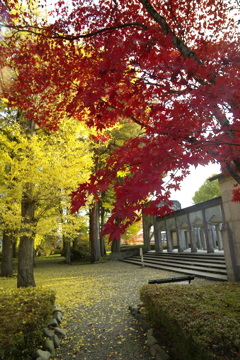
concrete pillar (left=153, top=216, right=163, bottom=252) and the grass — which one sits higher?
concrete pillar (left=153, top=216, right=163, bottom=252)

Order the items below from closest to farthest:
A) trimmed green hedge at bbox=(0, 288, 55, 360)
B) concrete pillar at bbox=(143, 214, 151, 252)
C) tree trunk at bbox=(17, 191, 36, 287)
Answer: trimmed green hedge at bbox=(0, 288, 55, 360)
tree trunk at bbox=(17, 191, 36, 287)
concrete pillar at bbox=(143, 214, 151, 252)

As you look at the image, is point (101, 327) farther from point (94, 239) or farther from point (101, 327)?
point (94, 239)

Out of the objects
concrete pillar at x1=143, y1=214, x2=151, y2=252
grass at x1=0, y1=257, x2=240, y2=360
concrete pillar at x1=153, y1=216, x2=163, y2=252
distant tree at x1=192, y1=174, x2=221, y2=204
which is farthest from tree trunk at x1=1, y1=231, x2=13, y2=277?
distant tree at x1=192, y1=174, x2=221, y2=204

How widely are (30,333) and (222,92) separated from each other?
445 centimetres

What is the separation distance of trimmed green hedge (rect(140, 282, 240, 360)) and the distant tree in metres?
33.3

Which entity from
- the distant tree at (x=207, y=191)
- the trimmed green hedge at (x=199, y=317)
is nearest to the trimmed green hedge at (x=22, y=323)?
the trimmed green hedge at (x=199, y=317)

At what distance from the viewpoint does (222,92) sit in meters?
3.13

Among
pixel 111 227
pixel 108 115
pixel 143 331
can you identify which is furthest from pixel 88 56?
pixel 143 331

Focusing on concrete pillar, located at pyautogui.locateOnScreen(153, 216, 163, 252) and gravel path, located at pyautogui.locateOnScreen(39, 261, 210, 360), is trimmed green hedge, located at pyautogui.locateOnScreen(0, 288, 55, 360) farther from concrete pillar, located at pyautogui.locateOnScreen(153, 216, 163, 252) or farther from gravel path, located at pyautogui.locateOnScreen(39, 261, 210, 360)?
concrete pillar, located at pyautogui.locateOnScreen(153, 216, 163, 252)

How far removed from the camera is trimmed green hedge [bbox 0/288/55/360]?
10.6ft

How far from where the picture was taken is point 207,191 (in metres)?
37.3

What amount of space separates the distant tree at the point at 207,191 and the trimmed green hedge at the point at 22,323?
114 feet

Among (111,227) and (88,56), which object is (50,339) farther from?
(88,56)

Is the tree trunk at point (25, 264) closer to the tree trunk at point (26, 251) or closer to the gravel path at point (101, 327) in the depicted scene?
the tree trunk at point (26, 251)
